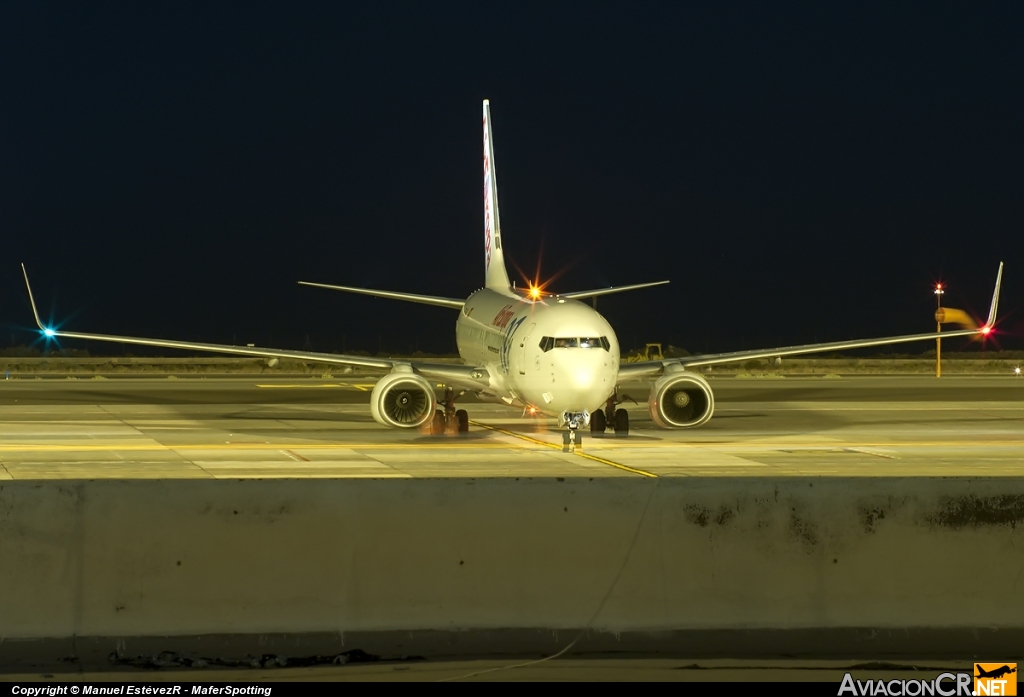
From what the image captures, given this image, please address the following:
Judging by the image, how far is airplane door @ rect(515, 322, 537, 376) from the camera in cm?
2652

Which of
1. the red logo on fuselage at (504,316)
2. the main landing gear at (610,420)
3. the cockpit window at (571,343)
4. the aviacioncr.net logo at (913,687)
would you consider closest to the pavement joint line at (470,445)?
the cockpit window at (571,343)

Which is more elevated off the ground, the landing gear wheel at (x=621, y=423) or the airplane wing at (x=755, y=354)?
the airplane wing at (x=755, y=354)

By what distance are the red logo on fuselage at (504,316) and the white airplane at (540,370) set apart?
35mm

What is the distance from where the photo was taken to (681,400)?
28891 mm

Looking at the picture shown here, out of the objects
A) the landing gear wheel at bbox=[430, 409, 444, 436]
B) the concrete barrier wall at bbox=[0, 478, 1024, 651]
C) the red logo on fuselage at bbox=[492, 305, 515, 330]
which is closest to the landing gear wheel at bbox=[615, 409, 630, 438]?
the red logo on fuselage at bbox=[492, 305, 515, 330]

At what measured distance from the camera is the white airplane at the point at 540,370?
83.6 feet

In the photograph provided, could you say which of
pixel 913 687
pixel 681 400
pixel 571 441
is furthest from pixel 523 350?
pixel 913 687

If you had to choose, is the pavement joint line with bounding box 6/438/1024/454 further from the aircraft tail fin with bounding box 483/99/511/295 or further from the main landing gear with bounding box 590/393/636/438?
the aircraft tail fin with bounding box 483/99/511/295

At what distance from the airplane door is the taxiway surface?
1.39m

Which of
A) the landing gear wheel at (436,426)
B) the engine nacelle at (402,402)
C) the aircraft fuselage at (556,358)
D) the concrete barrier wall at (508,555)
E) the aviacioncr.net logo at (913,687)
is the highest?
the aircraft fuselage at (556,358)

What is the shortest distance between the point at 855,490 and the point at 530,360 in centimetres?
1707

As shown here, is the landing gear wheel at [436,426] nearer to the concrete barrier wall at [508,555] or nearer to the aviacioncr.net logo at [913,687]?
the concrete barrier wall at [508,555]

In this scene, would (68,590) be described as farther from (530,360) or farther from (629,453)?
(530,360)

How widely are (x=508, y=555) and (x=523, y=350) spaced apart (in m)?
17.7
